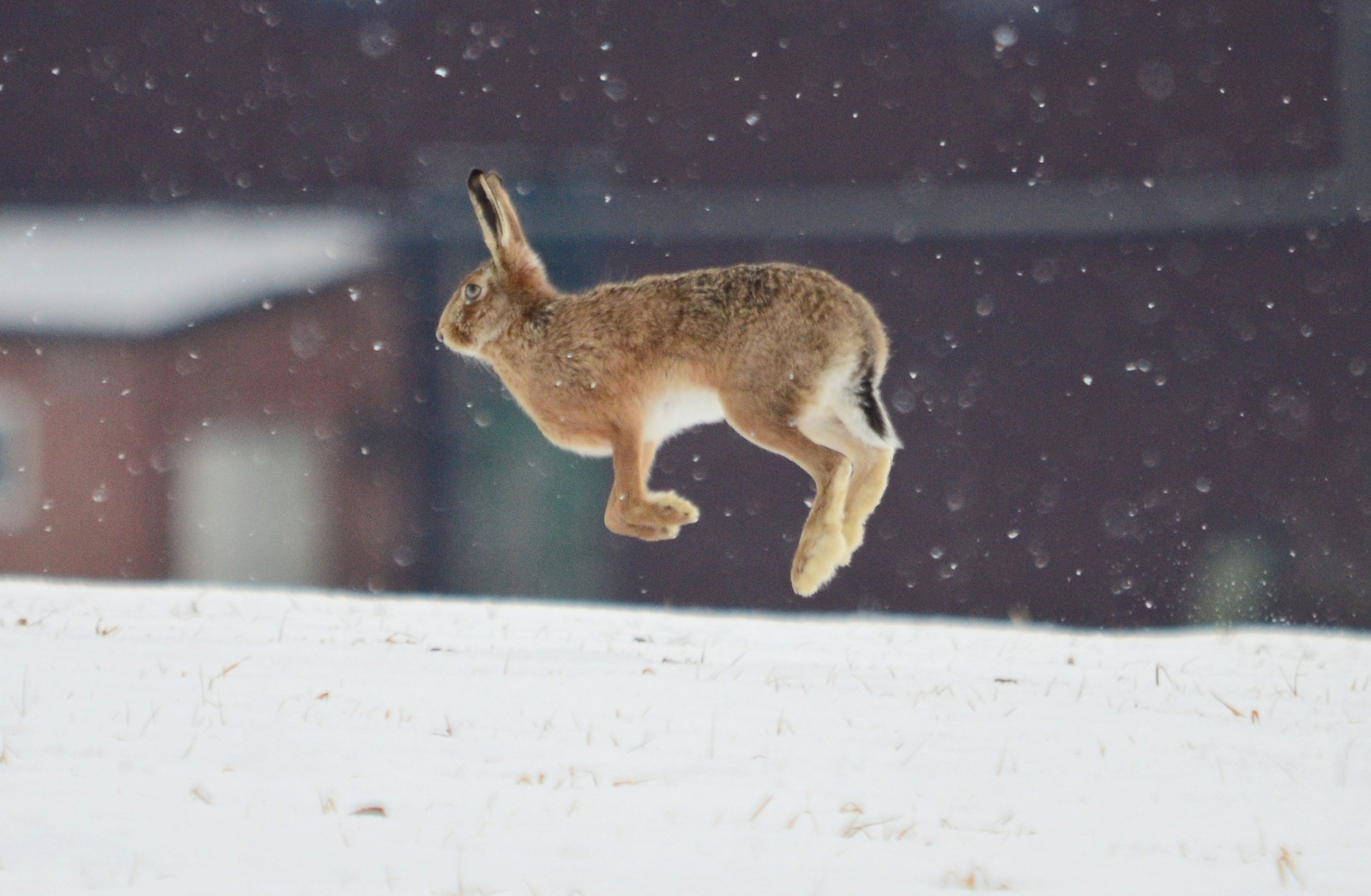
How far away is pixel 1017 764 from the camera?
12.3ft

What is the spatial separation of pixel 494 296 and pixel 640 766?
226 cm

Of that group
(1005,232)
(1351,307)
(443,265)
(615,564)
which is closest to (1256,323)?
(1351,307)

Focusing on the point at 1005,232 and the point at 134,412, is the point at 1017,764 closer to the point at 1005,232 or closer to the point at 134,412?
the point at 1005,232

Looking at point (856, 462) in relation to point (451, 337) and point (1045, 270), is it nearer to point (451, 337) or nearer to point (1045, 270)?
point (451, 337)

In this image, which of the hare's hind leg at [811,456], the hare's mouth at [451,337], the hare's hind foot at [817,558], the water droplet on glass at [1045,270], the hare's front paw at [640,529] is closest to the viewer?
the hare's hind foot at [817,558]

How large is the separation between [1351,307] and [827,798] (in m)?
9.48

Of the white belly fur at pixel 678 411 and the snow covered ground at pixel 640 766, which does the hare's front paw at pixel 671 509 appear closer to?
the white belly fur at pixel 678 411

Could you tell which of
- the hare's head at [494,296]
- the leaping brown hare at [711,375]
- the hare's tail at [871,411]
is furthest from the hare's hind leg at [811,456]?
the hare's head at [494,296]

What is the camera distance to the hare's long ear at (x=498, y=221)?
484 cm

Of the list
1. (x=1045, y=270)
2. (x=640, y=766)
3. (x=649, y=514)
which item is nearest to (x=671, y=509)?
(x=649, y=514)

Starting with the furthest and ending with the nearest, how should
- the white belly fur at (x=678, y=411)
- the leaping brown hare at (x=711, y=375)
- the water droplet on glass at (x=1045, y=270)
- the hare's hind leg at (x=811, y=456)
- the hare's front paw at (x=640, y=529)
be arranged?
the water droplet on glass at (x=1045, y=270) < the white belly fur at (x=678, y=411) < the leaping brown hare at (x=711, y=375) < the hare's hind leg at (x=811, y=456) < the hare's front paw at (x=640, y=529)

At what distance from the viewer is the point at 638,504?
4.56 metres

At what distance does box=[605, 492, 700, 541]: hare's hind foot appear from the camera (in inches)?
174

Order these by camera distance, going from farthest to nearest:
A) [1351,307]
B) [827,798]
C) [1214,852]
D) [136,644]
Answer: [1351,307] < [136,644] < [827,798] < [1214,852]
